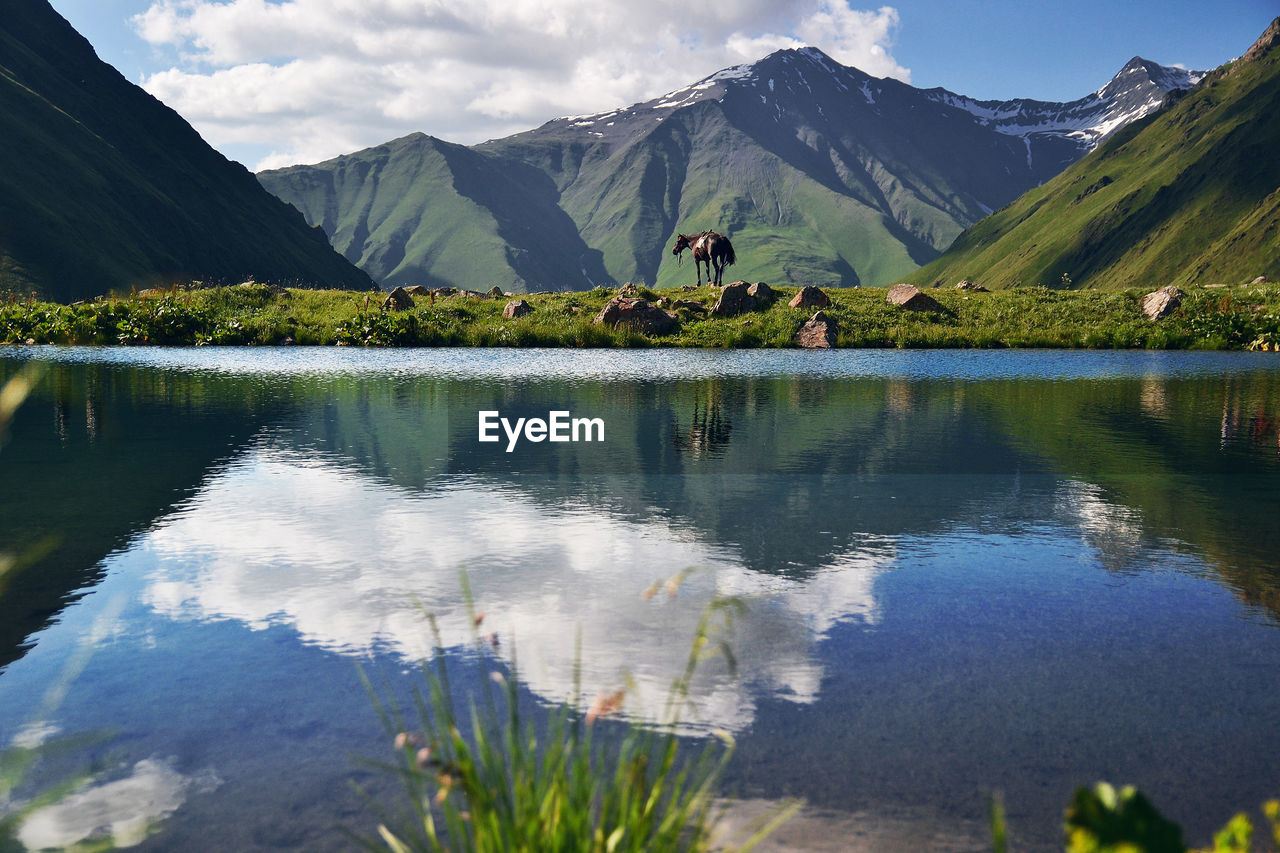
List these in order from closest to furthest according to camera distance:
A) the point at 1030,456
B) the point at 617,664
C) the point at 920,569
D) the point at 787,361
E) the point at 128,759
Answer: the point at 128,759
the point at 617,664
the point at 920,569
the point at 1030,456
the point at 787,361

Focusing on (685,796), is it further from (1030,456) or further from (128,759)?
(1030,456)

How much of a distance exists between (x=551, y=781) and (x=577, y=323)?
4702cm

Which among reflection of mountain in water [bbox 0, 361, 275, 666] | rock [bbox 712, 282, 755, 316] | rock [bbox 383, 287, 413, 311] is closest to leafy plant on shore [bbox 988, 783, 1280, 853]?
reflection of mountain in water [bbox 0, 361, 275, 666]

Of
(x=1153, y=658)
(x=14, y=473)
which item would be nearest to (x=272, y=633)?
(x=1153, y=658)

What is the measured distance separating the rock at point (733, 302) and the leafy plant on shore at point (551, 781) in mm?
47701

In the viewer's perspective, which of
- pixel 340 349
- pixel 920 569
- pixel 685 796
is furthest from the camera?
pixel 340 349

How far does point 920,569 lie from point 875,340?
43.0m

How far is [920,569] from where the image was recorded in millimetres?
8898

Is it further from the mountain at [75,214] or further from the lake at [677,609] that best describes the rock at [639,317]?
the mountain at [75,214]

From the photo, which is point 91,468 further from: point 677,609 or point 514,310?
point 514,310

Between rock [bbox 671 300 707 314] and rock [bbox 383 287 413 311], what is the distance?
51.1 feet

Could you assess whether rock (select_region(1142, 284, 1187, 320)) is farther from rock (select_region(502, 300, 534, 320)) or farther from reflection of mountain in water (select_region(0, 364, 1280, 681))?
rock (select_region(502, 300, 534, 320))

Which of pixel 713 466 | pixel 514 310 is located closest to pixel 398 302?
pixel 514 310

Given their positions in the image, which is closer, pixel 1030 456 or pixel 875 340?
pixel 1030 456
